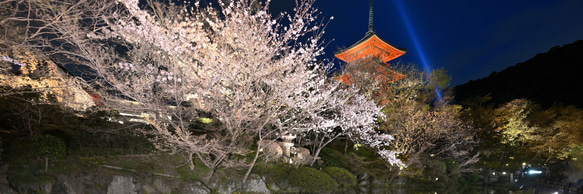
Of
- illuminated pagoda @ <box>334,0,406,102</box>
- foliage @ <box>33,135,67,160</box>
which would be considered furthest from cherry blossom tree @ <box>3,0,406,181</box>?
illuminated pagoda @ <box>334,0,406,102</box>

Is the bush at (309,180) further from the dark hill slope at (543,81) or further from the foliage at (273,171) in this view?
the dark hill slope at (543,81)

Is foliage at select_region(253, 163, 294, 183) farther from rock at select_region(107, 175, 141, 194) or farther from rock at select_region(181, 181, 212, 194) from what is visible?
rock at select_region(107, 175, 141, 194)

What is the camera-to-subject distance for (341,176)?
50.0 ft

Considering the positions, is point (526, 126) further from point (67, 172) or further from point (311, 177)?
point (67, 172)

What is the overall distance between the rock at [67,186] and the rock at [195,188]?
117 inches

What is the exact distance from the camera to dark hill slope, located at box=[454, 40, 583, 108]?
3628 cm

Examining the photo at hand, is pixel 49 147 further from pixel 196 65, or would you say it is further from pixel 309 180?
pixel 309 180

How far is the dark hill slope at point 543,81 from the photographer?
3628 centimetres

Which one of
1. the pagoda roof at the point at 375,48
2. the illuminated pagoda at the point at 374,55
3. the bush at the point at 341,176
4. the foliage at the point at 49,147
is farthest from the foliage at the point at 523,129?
the foliage at the point at 49,147

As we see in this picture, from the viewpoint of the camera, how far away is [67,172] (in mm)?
9039

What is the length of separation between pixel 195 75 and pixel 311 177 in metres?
6.83

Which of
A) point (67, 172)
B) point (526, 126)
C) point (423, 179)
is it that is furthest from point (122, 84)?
point (526, 126)

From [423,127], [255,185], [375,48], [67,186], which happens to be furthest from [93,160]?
[375,48]

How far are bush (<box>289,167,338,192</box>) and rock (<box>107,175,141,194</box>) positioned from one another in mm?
6013
